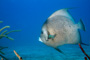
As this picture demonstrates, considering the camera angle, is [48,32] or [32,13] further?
[32,13]

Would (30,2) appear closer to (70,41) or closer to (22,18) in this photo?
(22,18)

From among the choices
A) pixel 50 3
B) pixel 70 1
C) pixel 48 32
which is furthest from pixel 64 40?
pixel 50 3

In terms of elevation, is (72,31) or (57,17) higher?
(57,17)

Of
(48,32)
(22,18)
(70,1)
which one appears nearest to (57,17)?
(48,32)

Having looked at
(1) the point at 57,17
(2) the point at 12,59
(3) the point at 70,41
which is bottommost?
(3) the point at 70,41

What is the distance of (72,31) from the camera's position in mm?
1409

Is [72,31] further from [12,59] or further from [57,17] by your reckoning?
[12,59]

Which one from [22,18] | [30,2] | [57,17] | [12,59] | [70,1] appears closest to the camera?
[57,17]

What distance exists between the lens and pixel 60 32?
1.42 m

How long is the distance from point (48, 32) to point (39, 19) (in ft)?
364

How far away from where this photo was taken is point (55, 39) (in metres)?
1.38

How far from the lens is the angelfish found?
1376 mm

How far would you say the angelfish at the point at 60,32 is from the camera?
4.51ft

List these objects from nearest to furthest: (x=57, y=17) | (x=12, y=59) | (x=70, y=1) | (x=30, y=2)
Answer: (x=57, y=17), (x=12, y=59), (x=70, y=1), (x=30, y=2)
